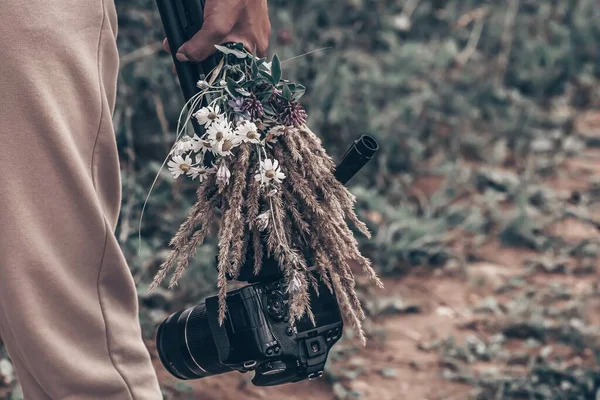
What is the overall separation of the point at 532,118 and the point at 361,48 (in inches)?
35.4

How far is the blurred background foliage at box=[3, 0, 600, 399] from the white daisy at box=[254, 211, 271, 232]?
110 cm

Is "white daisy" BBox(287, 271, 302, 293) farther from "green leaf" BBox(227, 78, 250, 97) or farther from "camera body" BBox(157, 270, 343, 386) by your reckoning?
"green leaf" BBox(227, 78, 250, 97)

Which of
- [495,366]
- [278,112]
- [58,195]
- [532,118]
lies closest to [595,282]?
[495,366]

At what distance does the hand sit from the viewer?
1736mm

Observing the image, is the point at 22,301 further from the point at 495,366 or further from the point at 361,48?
the point at 361,48

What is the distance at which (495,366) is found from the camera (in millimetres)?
2799

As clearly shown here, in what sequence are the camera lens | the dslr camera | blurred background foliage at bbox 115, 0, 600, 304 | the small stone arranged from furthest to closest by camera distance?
1. blurred background foliage at bbox 115, 0, 600, 304
2. the small stone
3. the camera lens
4. the dslr camera

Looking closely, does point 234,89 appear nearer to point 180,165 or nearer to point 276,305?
point 180,165

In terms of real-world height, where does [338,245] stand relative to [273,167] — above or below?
below

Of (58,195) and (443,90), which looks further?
(443,90)

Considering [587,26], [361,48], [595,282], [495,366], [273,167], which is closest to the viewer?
[273,167]

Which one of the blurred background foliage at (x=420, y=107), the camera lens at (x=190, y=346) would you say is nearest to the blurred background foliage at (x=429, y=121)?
the blurred background foliage at (x=420, y=107)

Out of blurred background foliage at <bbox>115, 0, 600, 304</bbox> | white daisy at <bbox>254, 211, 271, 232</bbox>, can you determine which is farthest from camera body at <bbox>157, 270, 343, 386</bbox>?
blurred background foliage at <bbox>115, 0, 600, 304</bbox>

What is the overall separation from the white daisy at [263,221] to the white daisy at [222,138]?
0.42 feet
